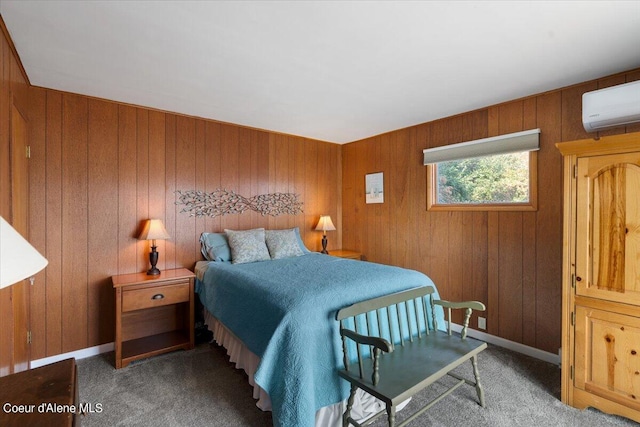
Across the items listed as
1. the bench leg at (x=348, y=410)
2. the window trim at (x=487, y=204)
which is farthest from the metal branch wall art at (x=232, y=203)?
the bench leg at (x=348, y=410)

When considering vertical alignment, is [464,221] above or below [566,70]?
below

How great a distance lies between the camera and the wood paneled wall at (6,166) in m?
1.67

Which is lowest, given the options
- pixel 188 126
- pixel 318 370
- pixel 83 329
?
pixel 83 329

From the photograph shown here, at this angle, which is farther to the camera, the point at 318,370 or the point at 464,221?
the point at 464,221

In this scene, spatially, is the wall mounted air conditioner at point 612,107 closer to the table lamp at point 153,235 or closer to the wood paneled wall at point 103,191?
the wood paneled wall at point 103,191

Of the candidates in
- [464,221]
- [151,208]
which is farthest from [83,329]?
[464,221]

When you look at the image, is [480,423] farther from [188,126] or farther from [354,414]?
[188,126]

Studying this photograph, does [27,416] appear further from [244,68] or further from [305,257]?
[305,257]

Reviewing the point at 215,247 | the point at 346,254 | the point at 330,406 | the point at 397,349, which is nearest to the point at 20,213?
the point at 215,247

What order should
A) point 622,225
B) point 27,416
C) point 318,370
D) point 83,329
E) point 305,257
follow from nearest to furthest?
point 27,416 < point 318,370 < point 622,225 < point 83,329 < point 305,257

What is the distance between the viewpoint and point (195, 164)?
337cm

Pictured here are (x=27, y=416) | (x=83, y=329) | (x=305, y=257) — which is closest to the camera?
(x=27, y=416)

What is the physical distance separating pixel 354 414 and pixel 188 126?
3125 mm

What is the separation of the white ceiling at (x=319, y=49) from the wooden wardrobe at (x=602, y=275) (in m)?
0.71
